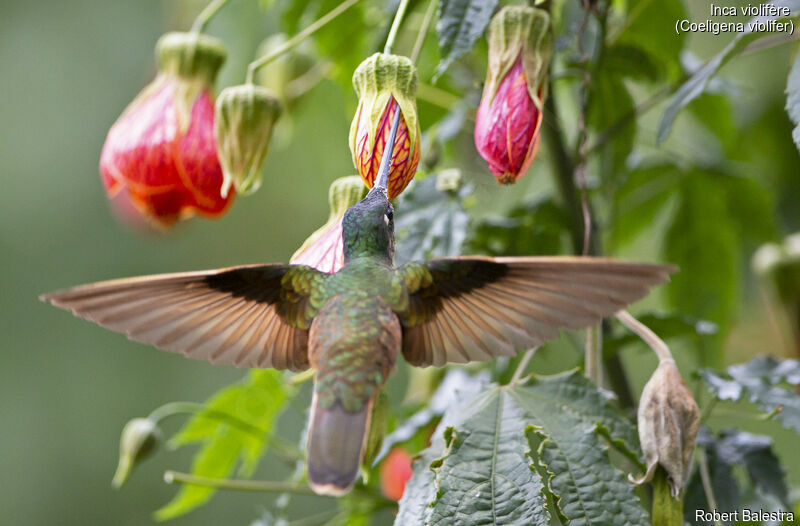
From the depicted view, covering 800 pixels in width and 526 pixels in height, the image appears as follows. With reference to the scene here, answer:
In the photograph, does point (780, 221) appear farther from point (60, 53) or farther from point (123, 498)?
point (60, 53)

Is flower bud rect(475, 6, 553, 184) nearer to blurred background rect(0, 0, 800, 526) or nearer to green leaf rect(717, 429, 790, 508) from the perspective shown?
green leaf rect(717, 429, 790, 508)

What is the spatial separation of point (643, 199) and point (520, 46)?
16.4 inches

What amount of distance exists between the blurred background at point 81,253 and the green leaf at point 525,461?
5.13ft

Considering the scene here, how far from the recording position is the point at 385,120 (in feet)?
2.01

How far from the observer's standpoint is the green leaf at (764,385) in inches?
27.2

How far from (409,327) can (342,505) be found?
0.36 m

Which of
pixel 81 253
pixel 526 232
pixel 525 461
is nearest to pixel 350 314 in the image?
pixel 525 461

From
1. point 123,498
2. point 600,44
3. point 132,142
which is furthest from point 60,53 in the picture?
point 600,44

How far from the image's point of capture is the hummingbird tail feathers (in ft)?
1.71

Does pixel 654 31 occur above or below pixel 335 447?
above

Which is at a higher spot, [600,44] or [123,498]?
[600,44]

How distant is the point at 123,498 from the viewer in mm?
2521

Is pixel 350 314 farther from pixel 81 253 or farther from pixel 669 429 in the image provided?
pixel 81 253

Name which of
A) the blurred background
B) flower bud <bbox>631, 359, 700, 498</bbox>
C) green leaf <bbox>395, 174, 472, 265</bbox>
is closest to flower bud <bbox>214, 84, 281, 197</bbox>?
green leaf <bbox>395, 174, 472, 265</bbox>
